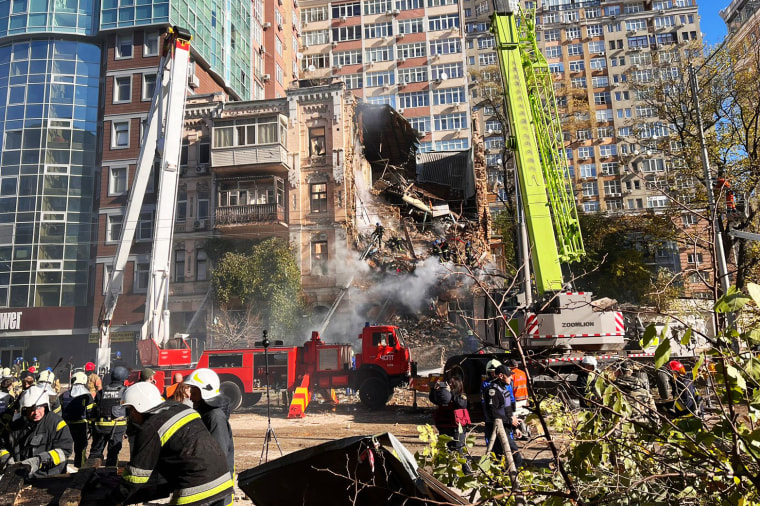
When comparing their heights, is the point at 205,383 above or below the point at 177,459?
above

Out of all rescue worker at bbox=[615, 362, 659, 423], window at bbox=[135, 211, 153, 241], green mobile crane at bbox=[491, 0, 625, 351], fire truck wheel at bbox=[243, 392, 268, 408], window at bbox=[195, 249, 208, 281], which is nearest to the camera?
rescue worker at bbox=[615, 362, 659, 423]

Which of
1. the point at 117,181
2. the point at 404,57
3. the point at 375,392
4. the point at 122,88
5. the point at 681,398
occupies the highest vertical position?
the point at 404,57

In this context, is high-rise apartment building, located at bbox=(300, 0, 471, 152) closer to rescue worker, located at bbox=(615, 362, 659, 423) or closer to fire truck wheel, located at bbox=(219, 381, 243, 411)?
fire truck wheel, located at bbox=(219, 381, 243, 411)

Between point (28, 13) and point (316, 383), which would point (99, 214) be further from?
point (316, 383)

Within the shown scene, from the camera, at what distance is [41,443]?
601 cm

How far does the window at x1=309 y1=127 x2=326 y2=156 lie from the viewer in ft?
107

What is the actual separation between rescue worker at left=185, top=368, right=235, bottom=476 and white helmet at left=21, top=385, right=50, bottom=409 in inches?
89.9

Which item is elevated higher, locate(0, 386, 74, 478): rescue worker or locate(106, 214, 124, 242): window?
locate(106, 214, 124, 242): window

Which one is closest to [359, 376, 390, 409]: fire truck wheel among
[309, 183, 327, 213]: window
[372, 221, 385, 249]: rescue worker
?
[372, 221, 385, 249]: rescue worker

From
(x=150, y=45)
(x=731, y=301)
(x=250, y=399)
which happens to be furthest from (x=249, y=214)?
(x=731, y=301)

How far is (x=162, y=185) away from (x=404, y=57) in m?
30.3

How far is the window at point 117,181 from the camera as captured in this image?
3325 centimetres

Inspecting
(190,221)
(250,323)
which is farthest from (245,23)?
(250,323)

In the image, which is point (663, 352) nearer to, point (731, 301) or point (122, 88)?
point (731, 301)
